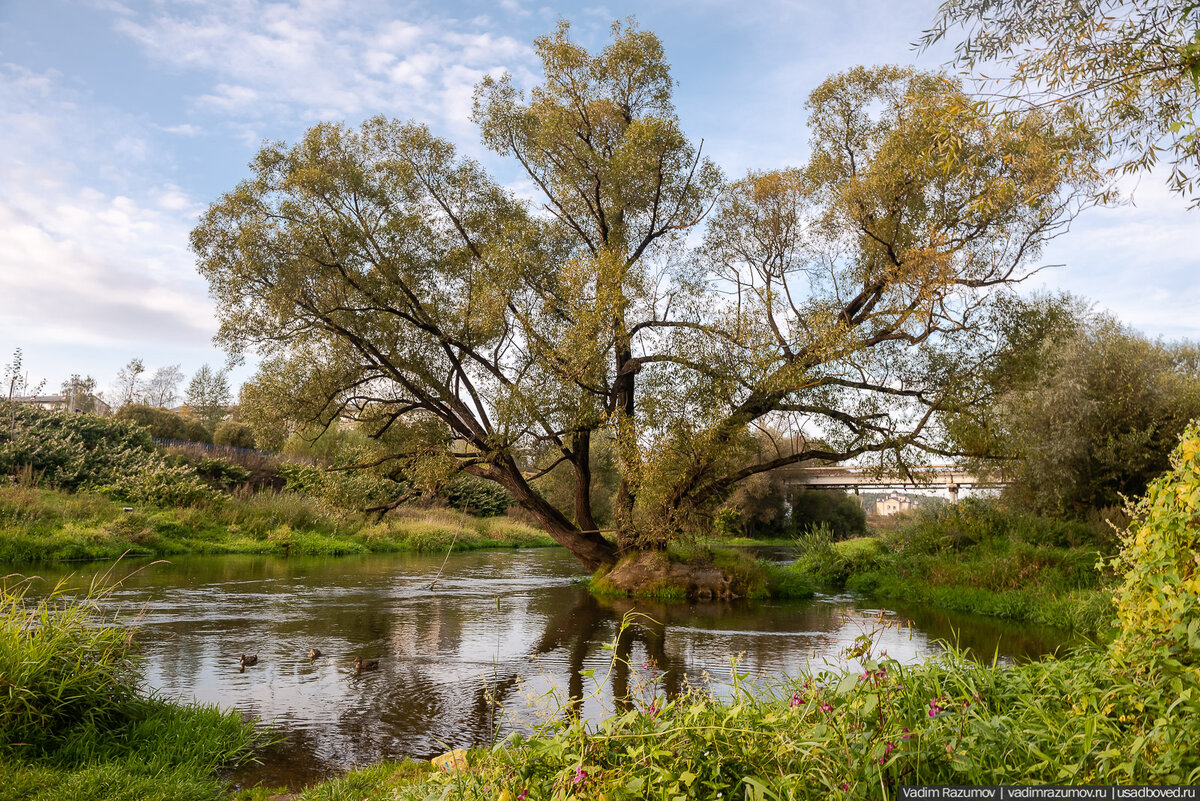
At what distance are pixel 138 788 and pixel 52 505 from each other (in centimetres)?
1925

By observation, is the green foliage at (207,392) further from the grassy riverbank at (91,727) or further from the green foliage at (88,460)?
the grassy riverbank at (91,727)

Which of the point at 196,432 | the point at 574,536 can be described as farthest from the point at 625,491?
the point at 196,432

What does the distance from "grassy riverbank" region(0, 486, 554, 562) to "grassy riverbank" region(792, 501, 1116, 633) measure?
1153 centimetres

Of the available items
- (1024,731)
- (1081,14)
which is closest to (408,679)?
(1024,731)

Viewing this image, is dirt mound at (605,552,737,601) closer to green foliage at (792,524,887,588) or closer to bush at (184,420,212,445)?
green foliage at (792,524,887,588)

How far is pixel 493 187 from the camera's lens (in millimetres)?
18625

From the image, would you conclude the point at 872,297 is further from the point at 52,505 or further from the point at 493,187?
the point at 52,505

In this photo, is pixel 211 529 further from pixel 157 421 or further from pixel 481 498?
pixel 481 498

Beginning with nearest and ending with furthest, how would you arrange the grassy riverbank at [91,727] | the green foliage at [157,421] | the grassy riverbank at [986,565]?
the grassy riverbank at [91,727] → the grassy riverbank at [986,565] → the green foliage at [157,421]

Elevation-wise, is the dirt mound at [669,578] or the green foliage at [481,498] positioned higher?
the green foliage at [481,498]

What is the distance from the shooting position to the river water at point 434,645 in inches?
258

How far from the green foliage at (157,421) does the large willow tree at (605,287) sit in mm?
22808

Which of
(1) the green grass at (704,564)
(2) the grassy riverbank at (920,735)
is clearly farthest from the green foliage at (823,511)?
(2) the grassy riverbank at (920,735)

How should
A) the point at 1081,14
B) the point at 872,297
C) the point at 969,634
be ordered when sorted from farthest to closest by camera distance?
the point at 872,297
the point at 969,634
the point at 1081,14
